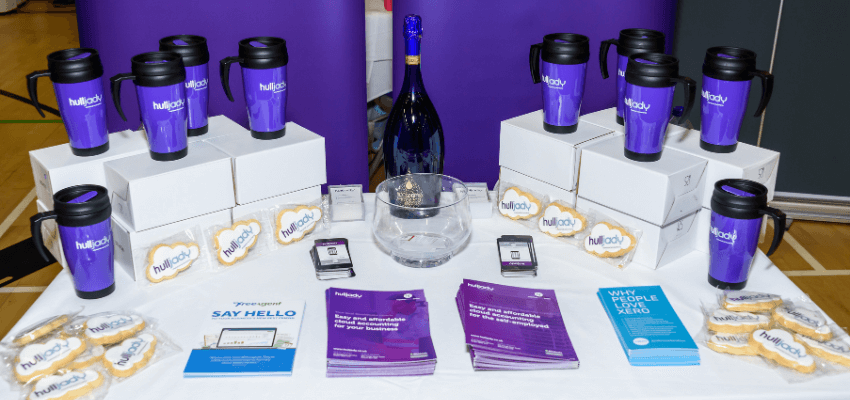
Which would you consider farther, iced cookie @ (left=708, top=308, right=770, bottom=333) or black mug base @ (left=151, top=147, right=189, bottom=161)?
black mug base @ (left=151, top=147, right=189, bottom=161)

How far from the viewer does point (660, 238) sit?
1272mm

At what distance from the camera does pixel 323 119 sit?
2281 millimetres

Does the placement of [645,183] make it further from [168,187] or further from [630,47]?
[168,187]

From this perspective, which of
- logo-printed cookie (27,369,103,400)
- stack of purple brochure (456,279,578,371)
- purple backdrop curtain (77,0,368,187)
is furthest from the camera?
purple backdrop curtain (77,0,368,187)

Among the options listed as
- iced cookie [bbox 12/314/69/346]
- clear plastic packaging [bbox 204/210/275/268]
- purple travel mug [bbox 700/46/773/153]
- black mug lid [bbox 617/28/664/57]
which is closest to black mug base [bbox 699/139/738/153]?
purple travel mug [bbox 700/46/773/153]

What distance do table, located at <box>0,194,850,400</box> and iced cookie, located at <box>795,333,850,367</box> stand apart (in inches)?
1.1

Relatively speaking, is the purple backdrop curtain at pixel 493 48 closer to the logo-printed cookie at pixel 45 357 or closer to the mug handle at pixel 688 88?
the mug handle at pixel 688 88

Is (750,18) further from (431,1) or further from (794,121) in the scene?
(431,1)

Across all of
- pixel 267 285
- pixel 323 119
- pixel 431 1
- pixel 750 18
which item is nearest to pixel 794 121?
pixel 750 18

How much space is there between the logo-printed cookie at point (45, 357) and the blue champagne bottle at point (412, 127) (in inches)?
33.1

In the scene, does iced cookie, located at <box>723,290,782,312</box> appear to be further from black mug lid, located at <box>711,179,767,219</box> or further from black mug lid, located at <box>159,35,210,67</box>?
black mug lid, located at <box>159,35,210,67</box>

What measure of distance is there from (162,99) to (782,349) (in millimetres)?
1070

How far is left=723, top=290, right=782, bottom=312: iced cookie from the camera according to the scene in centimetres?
112

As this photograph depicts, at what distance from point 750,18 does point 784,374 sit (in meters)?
1.95
